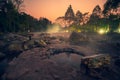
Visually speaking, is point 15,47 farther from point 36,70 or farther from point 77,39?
point 77,39

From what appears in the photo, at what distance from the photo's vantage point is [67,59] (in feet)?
71.4

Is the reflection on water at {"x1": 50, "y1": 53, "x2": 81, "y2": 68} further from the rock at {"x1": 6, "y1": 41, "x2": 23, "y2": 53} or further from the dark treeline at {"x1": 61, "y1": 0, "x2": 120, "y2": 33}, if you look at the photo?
the dark treeline at {"x1": 61, "y1": 0, "x2": 120, "y2": 33}

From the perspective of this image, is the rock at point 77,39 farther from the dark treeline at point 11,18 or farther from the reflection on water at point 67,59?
the dark treeline at point 11,18

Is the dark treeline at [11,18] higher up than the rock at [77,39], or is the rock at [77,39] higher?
the dark treeline at [11,18]

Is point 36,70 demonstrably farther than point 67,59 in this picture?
No

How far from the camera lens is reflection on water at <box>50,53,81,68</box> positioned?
20.4 meters

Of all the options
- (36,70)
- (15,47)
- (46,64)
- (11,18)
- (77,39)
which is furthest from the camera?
(11,18)

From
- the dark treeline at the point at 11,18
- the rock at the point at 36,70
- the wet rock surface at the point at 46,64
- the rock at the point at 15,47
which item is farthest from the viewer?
the dark treeline at the point at 11,18

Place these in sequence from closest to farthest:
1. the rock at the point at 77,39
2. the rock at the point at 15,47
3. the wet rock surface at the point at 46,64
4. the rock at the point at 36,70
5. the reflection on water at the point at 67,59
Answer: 1. the rock at the point at 36,70
2. the wet rock surface at the point at 46,64
3. the reflection on water at the point at 67,59
4. the rock at the point at 15,47
5. the rock at the point at 77,39

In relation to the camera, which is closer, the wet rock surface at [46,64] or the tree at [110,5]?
the wet rock surface at [46,64]

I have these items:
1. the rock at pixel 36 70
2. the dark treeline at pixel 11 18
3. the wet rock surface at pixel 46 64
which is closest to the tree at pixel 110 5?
the wet rock surface at pixel 46 64

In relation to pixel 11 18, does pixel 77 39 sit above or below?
below

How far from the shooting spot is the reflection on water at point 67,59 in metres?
20.4

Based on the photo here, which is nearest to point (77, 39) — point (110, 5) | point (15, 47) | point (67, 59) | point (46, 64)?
point (67, 59)
